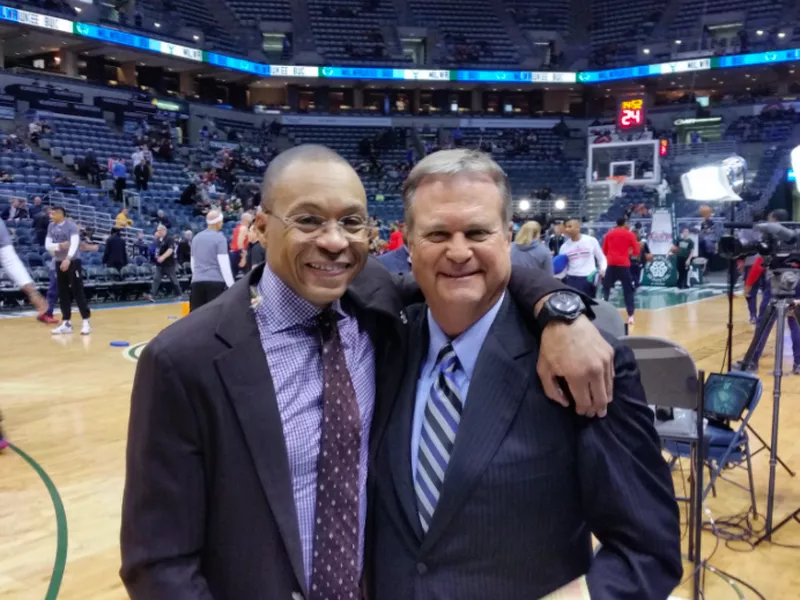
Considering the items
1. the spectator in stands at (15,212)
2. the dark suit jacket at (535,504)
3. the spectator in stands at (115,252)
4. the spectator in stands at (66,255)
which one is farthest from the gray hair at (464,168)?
the spectator in stands at (15,212)

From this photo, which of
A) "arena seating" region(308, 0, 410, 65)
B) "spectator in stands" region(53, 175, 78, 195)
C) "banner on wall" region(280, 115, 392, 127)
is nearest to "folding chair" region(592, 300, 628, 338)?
"spectator in stands" region(53, 175, 78, 195)

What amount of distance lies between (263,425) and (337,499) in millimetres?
195

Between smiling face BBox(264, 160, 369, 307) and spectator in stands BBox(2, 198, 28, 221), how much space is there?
1338cm

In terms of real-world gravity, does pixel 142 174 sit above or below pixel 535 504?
above

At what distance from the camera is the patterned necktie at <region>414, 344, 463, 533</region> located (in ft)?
4.07

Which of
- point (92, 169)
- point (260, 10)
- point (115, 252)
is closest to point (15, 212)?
point (115, 252)

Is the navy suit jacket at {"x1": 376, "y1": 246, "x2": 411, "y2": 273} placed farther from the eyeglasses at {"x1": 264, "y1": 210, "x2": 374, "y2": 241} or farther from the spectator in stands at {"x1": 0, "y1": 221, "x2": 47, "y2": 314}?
the eyeglasses at {"x1": 264, "y1": 210, "x2": 374, "y2": 241}

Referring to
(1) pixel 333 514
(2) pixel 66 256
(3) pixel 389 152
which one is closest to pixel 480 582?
(1) pixel 333 514

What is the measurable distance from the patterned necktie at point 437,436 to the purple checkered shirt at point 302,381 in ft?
0.41

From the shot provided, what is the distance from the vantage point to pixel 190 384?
118 cm

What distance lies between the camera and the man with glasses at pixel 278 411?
118cm

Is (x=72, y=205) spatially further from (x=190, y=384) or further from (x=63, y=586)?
(x=190, y=384)

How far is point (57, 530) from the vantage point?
10.5 feet

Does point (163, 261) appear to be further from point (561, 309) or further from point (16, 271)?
point (561, 309)
